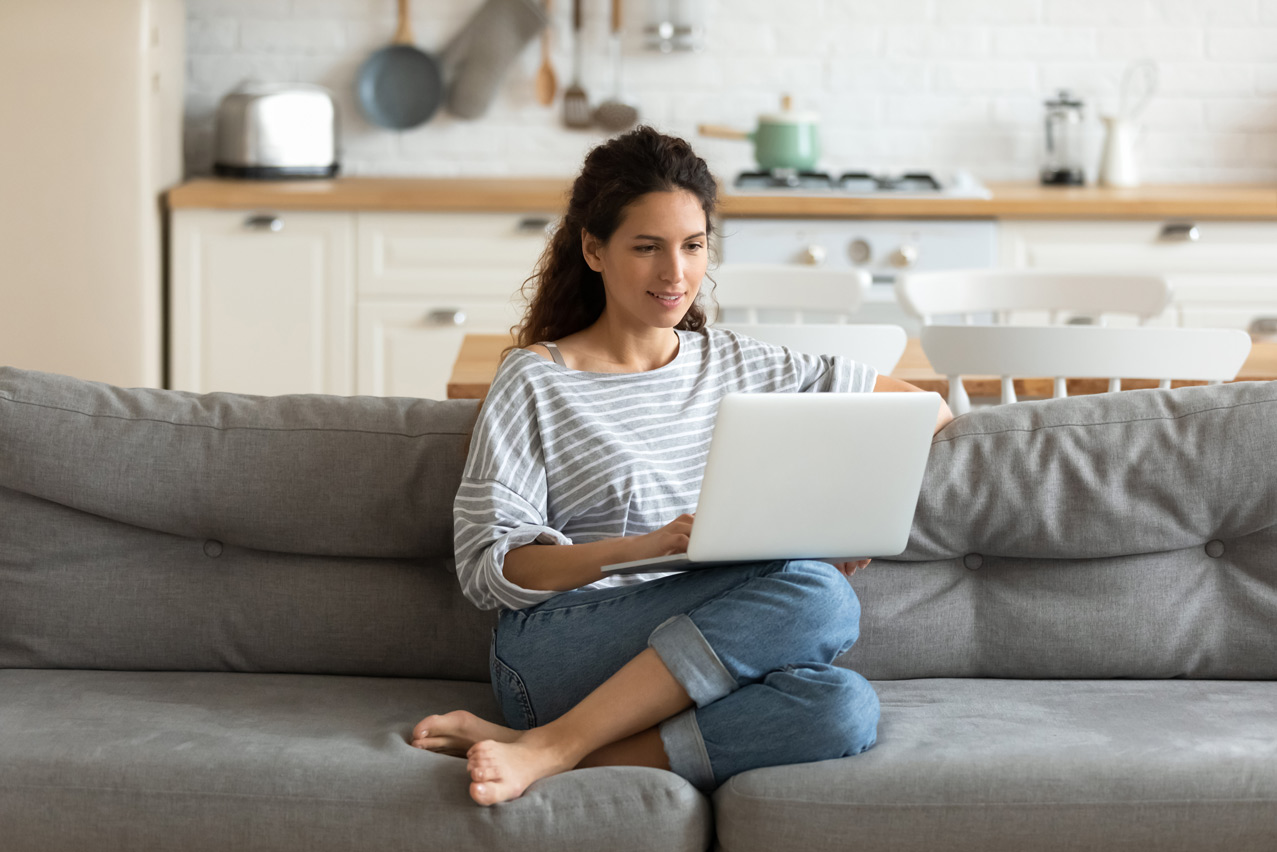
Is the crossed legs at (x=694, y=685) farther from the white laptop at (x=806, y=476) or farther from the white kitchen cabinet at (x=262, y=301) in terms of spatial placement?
the white kitchen cabinet at (x=262, y=301)

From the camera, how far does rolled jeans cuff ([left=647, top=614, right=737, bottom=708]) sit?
1582mm

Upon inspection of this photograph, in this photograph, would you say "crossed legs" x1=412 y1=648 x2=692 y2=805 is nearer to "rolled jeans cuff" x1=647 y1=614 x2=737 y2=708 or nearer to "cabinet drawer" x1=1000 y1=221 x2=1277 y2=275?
"rolled jeans cuff" x1=647 y1=614 x2=737 y2=708

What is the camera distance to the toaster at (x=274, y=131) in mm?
3914

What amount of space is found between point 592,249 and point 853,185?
2164mm

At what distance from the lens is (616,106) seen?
430 cm

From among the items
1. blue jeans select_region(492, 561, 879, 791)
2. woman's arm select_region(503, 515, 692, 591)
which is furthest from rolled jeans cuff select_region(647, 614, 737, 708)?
woman's arm select_region(503, 515, 692, 591)

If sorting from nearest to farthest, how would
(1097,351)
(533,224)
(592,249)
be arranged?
1. (592,249)
2. (1097,351)
3. (533,224)

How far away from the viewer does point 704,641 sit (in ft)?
5.22

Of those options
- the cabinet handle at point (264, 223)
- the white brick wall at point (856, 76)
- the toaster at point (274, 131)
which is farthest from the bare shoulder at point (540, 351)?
the white brick wall at point (856, 76)

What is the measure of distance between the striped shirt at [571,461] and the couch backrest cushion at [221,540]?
0.18 meters

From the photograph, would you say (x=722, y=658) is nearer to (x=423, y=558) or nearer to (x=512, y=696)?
(x=512, y=696)

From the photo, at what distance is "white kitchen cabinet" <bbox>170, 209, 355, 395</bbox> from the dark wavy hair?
188 cm

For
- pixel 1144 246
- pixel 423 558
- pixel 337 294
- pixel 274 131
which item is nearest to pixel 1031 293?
pixel 1144 246

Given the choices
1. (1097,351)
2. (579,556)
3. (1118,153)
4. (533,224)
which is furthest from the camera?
(1118,153)
